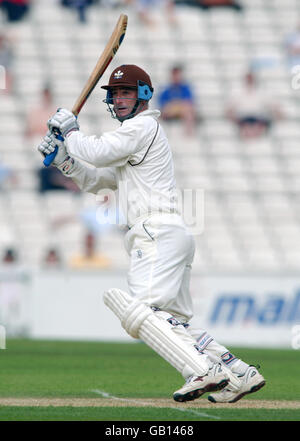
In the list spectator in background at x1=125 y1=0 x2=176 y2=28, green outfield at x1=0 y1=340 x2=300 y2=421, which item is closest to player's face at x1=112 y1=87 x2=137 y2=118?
green outfield at x1=0 y1=340 x2=300 y2=421

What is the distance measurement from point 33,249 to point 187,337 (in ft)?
33.0

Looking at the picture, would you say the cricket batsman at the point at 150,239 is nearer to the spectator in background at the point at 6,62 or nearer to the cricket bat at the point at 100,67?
the cricket bat at the point at 100,67

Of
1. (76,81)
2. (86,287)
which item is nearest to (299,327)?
(86,287)

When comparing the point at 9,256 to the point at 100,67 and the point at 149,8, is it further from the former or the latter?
the point at 100,67

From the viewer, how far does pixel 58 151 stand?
677cm

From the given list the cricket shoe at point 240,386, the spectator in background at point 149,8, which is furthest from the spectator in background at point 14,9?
the cricket shoe at point 240,386

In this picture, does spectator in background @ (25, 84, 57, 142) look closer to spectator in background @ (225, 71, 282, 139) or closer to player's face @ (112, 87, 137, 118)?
spectator in background @ (225, 71, 282, 139)

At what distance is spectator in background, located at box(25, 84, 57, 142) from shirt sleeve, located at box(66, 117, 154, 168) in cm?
1053

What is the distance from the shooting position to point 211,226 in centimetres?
1697

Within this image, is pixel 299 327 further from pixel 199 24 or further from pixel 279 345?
pixel 199 24

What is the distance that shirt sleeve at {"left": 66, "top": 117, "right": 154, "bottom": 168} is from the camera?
6465mm

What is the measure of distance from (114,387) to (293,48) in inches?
521

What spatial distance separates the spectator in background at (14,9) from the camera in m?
19.5

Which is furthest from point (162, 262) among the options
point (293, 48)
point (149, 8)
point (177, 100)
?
point (149, 8)
